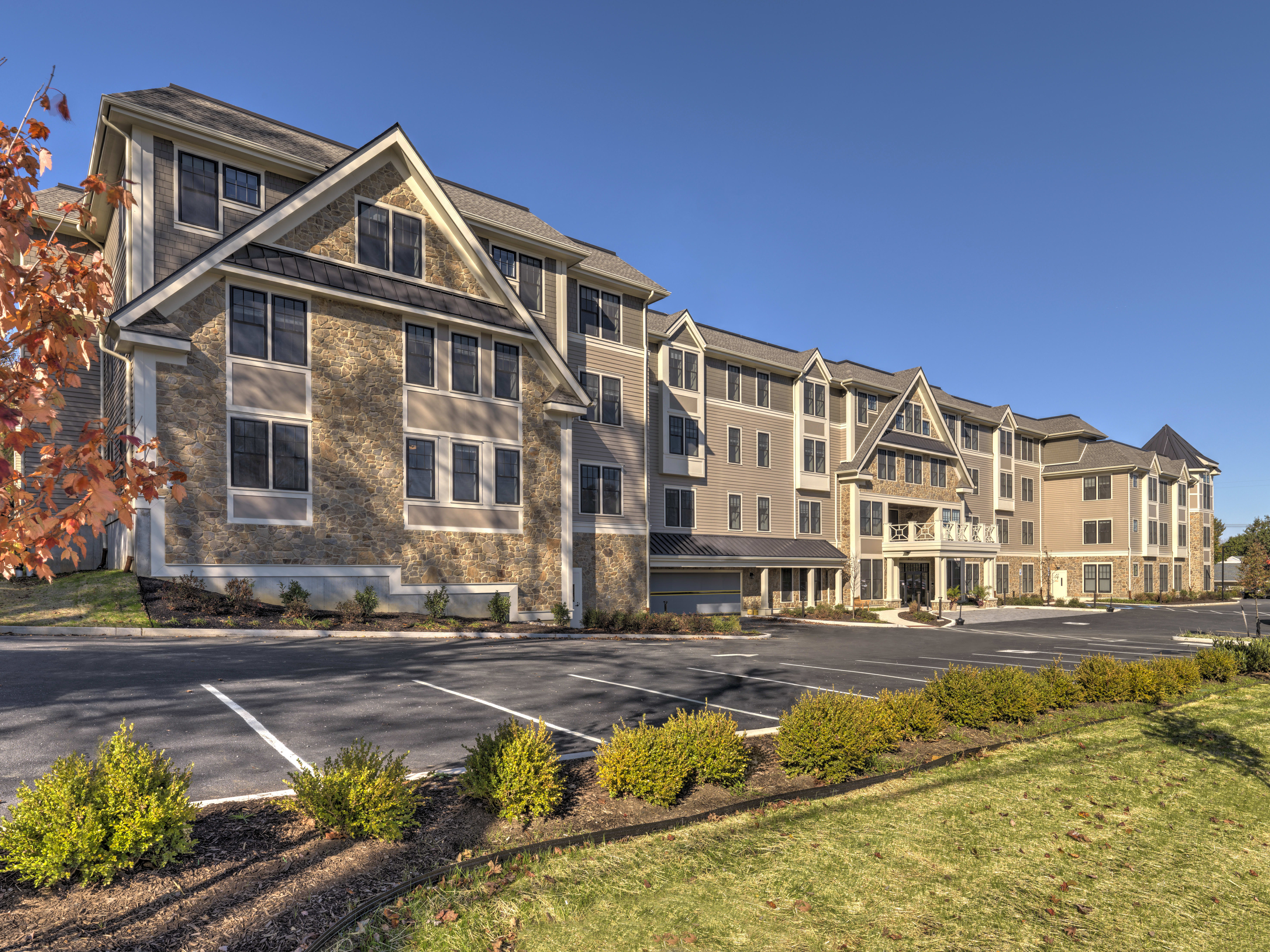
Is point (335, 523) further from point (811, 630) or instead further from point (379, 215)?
point (811, 630)

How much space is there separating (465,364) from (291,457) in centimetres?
587

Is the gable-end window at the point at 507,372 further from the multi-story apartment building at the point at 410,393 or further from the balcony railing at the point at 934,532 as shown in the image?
the balcony railing at the point at 934,532

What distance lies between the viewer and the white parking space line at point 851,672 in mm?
15273

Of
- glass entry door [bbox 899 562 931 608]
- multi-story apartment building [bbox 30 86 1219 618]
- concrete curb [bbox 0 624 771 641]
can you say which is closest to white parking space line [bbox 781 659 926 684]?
concrete curb [bbox 0 624 771 641]

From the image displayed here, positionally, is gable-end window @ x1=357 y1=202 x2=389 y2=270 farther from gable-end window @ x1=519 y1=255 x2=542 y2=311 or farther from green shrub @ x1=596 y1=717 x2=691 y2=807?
green shrub @ x1=596 y1=717 x2=691 y2=807

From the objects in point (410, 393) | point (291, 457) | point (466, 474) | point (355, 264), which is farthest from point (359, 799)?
point (355, 264)

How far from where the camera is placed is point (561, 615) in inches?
944

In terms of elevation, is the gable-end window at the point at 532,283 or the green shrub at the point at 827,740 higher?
the gable-end window at the point at 532,283

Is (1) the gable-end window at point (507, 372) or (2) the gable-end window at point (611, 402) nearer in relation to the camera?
(1) the gable-end window at point (507, 372)

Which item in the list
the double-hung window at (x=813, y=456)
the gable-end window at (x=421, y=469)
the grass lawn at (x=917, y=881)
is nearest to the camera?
the grass lawn at (x=917, y=881)

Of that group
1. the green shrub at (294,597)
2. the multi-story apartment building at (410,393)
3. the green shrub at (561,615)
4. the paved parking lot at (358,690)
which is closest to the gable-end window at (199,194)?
the multi-story apartment building at (410,393)

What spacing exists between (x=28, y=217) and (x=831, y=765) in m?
7.74

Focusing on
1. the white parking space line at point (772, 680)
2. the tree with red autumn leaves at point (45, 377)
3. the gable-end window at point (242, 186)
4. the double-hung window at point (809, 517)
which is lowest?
the white parking space line at point (772, 680)

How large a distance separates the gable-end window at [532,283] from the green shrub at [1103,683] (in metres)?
19.3
